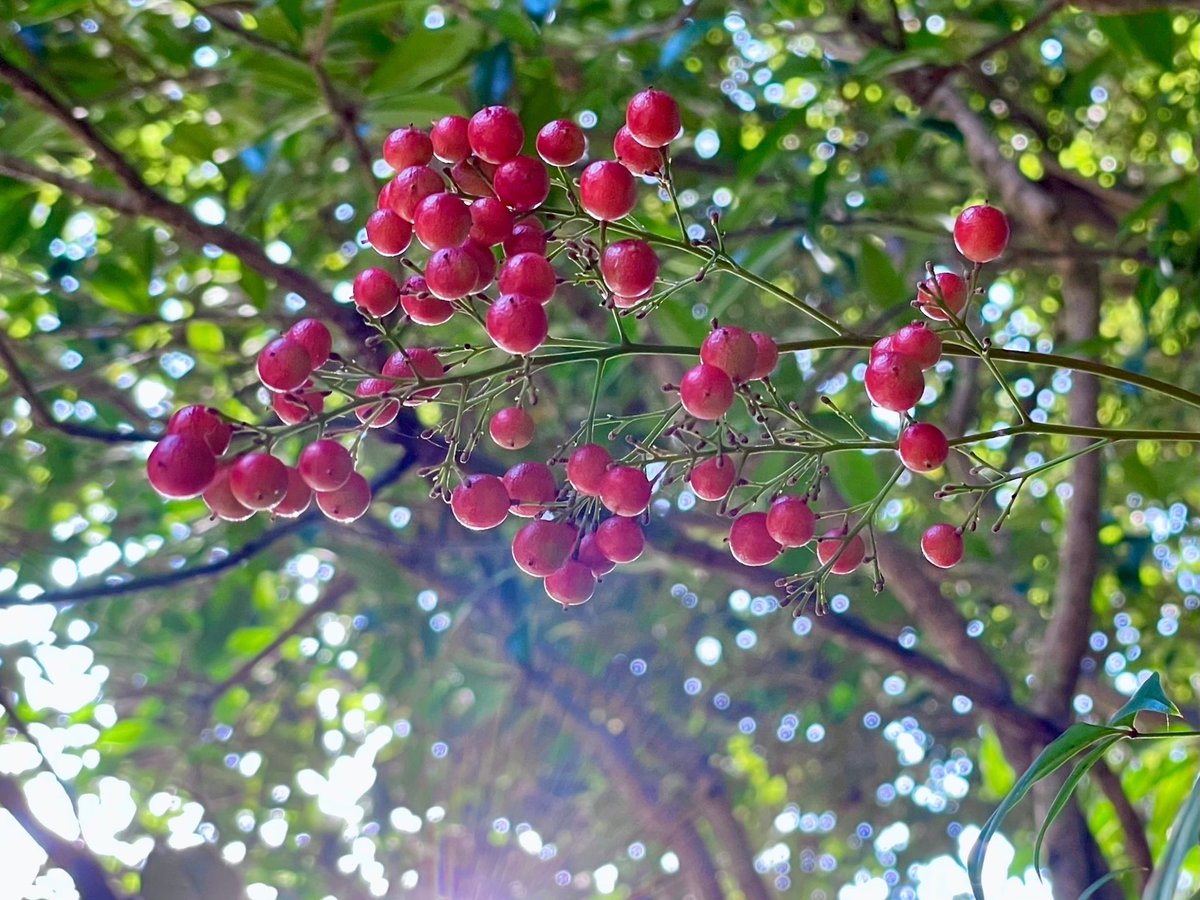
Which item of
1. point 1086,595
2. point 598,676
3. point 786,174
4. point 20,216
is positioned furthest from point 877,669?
point 20,216

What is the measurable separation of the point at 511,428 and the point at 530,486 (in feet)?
0.20

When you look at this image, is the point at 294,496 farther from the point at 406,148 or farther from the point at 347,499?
the point at 406,148

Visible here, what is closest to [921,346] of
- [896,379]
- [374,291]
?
[896,379]

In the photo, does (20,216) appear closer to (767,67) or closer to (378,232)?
(378,232)

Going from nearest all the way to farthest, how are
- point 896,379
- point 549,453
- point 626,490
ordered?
1. point 896,379
2. point 626,490
3. point 549,453

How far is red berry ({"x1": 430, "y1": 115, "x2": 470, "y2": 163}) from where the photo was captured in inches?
41.2

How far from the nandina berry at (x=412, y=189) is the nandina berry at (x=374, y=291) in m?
0.07

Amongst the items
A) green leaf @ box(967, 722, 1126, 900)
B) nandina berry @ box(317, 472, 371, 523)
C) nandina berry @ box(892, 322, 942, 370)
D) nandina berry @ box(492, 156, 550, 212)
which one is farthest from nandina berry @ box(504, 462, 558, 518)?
green leaf @ box(967, 722, 1126, 900)

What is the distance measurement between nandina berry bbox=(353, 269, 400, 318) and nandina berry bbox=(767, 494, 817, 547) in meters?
0.40

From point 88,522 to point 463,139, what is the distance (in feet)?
8.03

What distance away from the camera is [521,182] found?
3.23 ft

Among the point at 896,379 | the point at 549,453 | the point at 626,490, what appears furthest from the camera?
the point at 549,453

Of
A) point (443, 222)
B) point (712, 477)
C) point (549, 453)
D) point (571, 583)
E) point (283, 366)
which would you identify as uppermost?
point (443, 222)

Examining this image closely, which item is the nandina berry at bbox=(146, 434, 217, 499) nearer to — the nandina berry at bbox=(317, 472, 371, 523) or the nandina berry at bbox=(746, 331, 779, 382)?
the nandina berry at bbox=(317, 472, 371, 523)
